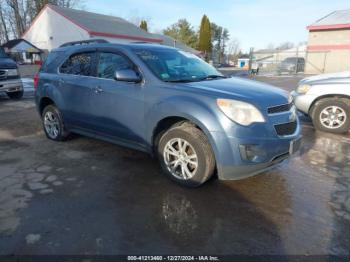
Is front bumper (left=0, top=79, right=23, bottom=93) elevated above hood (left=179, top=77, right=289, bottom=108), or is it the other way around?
hood (left=179, top=77, right=289, bottom=108)

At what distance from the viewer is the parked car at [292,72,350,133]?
6445 mm

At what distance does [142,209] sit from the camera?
332 cm

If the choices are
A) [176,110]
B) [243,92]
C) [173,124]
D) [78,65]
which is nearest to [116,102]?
[173,124]

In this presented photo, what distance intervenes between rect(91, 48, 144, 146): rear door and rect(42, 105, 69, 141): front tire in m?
1.11

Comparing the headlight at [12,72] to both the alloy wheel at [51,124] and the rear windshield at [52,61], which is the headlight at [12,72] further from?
the alloy wheel at [51,124]

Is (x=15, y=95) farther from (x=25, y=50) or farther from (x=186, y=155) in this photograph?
(x=25, y=50)

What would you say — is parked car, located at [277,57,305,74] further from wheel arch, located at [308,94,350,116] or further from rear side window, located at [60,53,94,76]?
rear side window, located at [60,53,94,76]

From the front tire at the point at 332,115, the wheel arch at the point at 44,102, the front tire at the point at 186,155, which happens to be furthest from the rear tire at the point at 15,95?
the front tire at the point at 332,115

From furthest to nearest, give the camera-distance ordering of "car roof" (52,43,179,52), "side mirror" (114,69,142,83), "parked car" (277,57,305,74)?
1. "parked car" (277,57,305,74)
2. "car roof" (52,43,179,52)
3. "side mirror" (114,69,142,83)

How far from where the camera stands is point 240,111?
3451 mm

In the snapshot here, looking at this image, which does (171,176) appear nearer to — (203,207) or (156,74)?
(203,207)

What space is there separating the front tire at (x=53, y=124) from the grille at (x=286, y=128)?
12.2 ft

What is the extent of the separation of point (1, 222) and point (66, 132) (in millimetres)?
2700

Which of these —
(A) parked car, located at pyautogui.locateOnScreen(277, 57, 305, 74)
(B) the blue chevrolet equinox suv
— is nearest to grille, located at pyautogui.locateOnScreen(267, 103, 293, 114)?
(B) the blue chevrolet equinox suv
